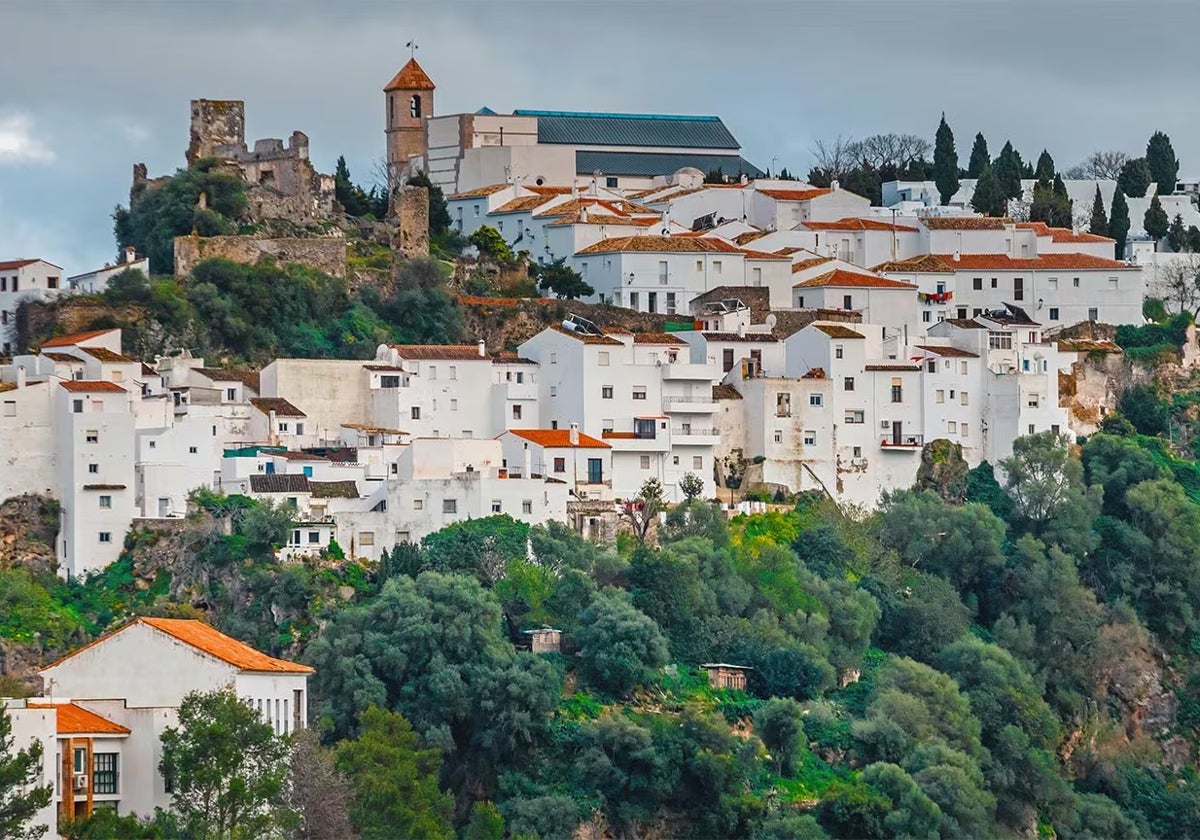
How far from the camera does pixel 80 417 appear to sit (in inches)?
2451

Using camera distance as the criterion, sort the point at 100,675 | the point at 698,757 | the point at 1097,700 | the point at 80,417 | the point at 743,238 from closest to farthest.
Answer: the point at 100,675 → the point at 698,757 → the point at 80,417 → the point at 1097,700 → the point at 743,238

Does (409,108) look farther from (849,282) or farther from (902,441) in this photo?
(902,441)

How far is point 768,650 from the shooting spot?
62.9m

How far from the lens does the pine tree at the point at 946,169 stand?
289 ft

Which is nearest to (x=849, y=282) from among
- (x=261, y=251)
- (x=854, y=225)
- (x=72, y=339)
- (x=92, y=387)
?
(x=854, y=225)

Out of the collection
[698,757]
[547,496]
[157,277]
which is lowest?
[698,757]

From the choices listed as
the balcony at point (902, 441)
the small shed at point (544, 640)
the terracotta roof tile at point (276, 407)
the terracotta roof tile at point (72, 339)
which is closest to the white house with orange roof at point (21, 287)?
the terracotta roof tile at point (72, 339)

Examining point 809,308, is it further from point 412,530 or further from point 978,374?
point 412,530

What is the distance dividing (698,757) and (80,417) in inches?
508

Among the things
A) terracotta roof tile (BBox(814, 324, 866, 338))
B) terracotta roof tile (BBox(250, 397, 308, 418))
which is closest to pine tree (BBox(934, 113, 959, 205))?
terracotta roof tile (BBox(814, 324, 866, 338))

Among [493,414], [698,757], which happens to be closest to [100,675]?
[698,757]

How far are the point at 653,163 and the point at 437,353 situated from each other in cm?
2008

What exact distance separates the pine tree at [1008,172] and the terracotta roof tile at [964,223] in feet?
21.3

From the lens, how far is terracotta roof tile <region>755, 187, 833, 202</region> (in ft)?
266
